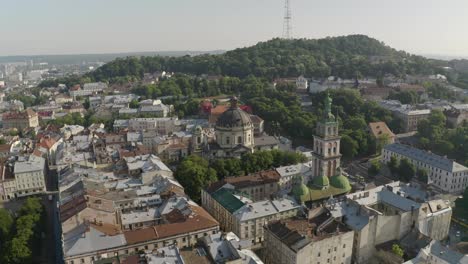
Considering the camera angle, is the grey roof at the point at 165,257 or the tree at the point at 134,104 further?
the tree at the point at 134,104

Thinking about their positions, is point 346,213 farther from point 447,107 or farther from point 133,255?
point 447,107

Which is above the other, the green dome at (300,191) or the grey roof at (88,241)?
the green dome at (300,191)

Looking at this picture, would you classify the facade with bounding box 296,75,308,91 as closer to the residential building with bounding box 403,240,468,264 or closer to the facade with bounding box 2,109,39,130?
the facade with bounding box 2,109,39,130

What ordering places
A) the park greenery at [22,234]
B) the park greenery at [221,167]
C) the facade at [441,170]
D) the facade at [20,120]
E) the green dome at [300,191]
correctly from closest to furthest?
the park greenery at [22,234], the green dome at [300,191], the park greenery at [221,167], the facade at [441,170], the facade at [20,120]

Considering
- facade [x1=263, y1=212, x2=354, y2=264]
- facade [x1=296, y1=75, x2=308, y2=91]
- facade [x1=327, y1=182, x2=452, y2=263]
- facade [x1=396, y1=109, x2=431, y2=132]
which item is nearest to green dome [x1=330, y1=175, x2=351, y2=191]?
facade [x1=327, y1=182, x2=452, y2=263]

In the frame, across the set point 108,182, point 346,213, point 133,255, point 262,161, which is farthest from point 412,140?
point 133,255

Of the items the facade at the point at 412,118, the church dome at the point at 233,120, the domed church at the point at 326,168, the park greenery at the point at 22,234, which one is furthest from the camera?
the facade at the point at 412,118

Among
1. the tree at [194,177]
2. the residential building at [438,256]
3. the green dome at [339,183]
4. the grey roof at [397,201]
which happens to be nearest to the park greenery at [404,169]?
the green dome at [339,183]

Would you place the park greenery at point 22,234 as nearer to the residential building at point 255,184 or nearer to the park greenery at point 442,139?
the residential building at point 255,184
